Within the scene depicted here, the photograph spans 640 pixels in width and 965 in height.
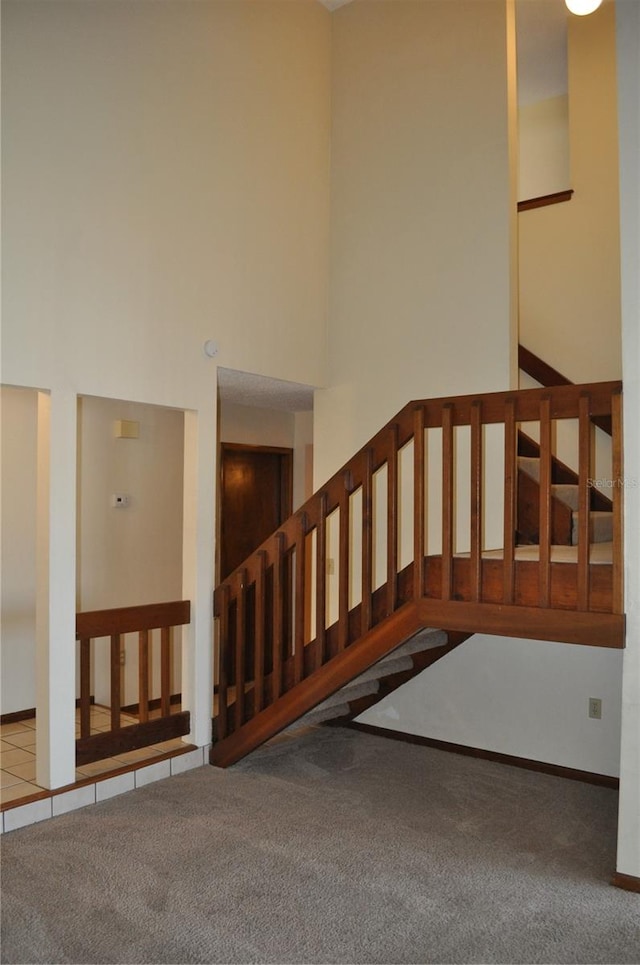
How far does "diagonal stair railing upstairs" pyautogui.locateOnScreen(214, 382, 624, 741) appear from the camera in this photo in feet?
10.4

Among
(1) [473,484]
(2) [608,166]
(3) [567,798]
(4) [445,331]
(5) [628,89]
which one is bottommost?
(3) [567,798]

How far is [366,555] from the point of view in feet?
12.9

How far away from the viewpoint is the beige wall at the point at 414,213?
15.8ft

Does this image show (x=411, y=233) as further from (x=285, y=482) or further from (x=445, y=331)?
(x=285, y=482)

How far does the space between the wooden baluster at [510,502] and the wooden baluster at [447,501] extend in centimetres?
26

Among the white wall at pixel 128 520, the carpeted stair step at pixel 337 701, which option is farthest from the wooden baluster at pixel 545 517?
the white wall at pixel 128 520

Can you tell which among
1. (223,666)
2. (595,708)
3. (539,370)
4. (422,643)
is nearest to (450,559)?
(422,643)

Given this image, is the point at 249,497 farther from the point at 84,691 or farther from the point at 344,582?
the point at 84,691

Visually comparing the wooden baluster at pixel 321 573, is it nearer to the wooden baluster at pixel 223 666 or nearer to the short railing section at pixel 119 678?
the wooden baluster at pixel 223 666

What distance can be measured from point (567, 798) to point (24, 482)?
3877 mm

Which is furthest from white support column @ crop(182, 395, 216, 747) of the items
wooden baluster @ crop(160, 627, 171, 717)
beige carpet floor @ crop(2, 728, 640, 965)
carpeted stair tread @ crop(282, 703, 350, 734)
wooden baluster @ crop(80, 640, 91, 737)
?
wooden baluster @ crop(80, 640, 91, 737)

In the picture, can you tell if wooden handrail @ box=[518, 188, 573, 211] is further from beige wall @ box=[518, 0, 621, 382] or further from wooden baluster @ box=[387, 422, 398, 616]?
wooden baluster @ box=[387, 422, 398, 616]

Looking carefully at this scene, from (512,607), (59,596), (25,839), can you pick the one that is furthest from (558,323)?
(25,839)

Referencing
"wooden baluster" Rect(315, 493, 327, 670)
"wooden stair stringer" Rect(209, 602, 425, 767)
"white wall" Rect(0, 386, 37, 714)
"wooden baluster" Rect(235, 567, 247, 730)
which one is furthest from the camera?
"white wall" Rect(0, 386, 37, 714)
